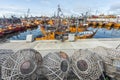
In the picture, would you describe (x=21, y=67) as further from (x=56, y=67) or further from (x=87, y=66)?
(x=87, y=66)

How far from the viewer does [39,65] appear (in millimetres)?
5797

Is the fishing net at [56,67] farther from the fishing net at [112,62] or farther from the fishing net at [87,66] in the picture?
the fishing net at [112,62]

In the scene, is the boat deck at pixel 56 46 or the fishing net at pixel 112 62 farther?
the boat deck at pixel 56 46

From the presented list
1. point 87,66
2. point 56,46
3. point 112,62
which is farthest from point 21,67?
point 56,46

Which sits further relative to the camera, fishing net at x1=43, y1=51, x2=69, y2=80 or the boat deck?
the boat deck

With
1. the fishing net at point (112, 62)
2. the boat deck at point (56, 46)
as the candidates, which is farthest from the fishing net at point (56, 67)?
the boat deck at point (56, 46)

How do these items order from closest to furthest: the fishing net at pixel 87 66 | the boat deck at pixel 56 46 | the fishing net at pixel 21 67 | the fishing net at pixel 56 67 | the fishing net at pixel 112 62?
the fishing net at pixel 21 67, the fishing net at pixel 56 67, the fishing net at pixel 87 66, the fishing net at pixel 112 62, the boat deck at pixel 56 46

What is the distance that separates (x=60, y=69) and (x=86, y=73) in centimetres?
90

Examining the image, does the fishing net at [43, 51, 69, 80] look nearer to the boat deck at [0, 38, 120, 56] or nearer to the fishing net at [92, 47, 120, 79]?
the fishing net at [92, 47, 120, 79]

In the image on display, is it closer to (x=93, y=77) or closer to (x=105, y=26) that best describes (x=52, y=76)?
(x=93, y=77)

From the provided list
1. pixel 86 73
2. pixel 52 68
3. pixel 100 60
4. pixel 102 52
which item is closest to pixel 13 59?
pixel 52 68

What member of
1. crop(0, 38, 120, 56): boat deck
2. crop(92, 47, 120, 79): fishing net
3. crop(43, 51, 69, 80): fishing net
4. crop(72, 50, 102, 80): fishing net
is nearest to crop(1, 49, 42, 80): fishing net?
crop(43, 51, 69, 80): fishing net

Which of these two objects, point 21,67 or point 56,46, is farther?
point 56,46

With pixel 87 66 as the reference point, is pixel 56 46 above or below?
below
